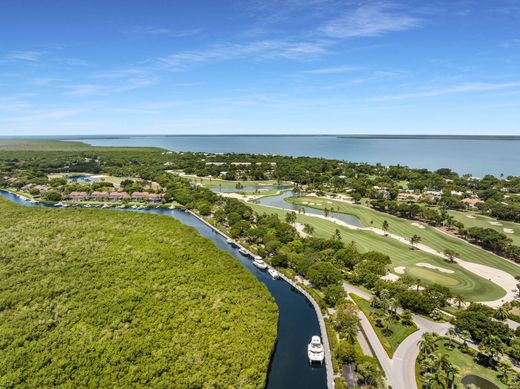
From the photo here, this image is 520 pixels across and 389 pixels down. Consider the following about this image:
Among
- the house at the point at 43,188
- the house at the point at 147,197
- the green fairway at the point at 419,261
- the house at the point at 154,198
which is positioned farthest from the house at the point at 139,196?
the green fairway at the point at 419,261

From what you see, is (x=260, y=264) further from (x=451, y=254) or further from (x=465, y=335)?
(x=451, y=254)

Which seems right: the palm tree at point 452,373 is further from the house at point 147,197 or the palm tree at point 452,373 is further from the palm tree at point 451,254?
the house at point 147,197

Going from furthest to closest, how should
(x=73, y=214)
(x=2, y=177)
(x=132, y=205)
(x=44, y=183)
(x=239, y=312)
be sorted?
(x=2, y=177) < (x=44, y=183) < (x=132, y=205) < (x=73, y=214) < (x=239, y=312)

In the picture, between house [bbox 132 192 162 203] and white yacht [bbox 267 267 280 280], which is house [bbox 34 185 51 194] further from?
white yacht [bbox 267 267 280 280]

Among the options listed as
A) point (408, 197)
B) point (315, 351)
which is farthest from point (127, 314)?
point (408, 197)

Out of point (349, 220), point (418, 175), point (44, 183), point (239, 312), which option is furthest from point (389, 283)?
point (44, 183)

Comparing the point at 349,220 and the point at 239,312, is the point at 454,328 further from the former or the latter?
the point at 349,220
